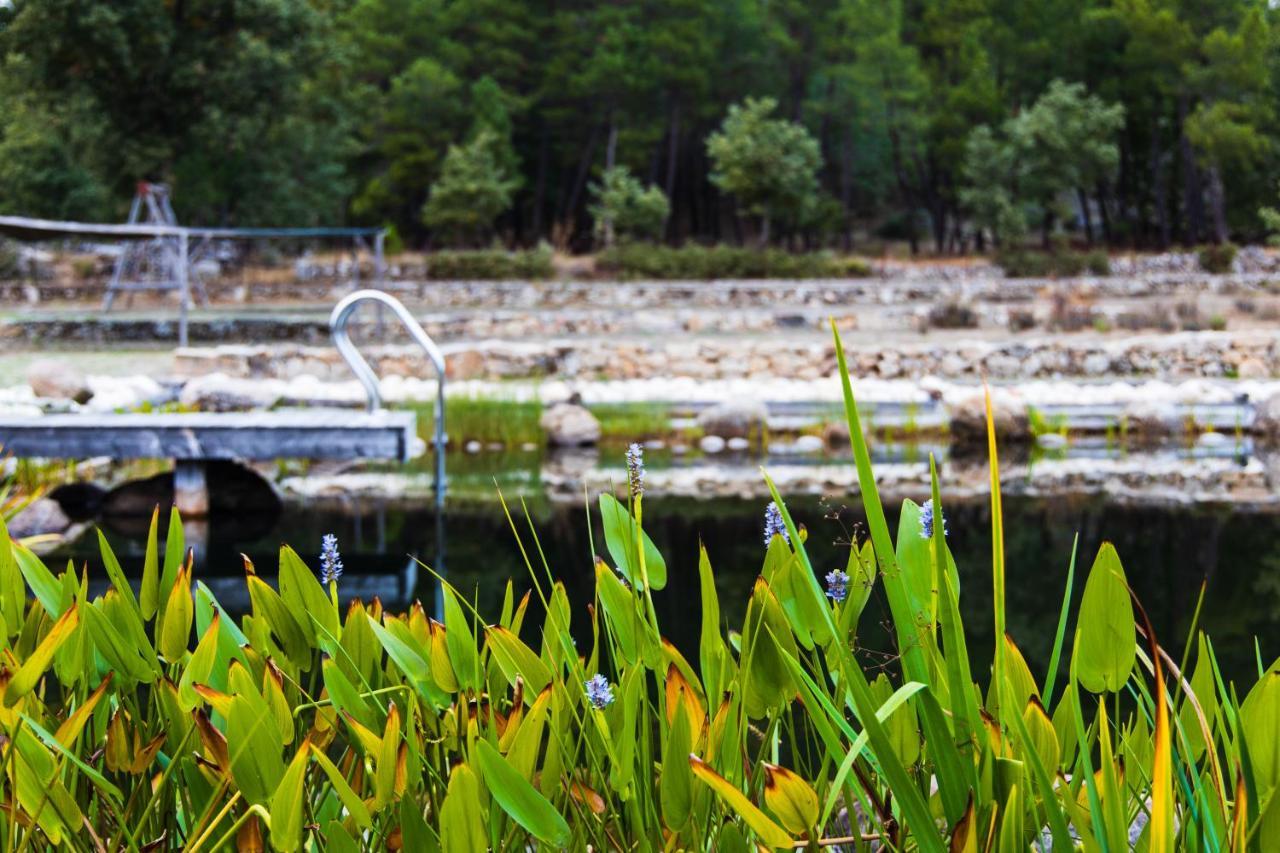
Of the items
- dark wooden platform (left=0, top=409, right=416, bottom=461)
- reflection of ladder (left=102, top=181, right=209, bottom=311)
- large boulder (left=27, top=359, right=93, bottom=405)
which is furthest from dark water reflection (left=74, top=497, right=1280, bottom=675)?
reflection of ladder (left=102, top=181, right=209, bottom=311)

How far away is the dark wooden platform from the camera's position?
22.1 ft

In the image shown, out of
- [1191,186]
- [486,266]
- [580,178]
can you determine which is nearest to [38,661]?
[486,266]

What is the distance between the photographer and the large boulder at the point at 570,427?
952 cm

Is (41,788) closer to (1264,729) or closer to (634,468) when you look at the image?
(634,468)

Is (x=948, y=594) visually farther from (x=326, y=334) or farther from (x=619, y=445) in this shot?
(x=326, y=334)

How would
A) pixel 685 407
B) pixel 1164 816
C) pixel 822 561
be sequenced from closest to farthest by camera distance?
pixel 1164 816 → pixel 822 561 → pixel 685 407

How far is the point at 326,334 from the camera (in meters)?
19.4

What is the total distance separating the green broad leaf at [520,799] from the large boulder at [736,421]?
860 centimetres

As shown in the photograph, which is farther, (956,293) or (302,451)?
(956,293)

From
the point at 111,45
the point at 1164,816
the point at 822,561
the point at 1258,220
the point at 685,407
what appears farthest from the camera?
the point at 1258,220

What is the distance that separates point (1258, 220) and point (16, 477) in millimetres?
34511

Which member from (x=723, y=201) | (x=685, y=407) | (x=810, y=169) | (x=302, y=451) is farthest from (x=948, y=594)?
(x=723, y=201)

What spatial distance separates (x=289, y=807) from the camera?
1255 mm

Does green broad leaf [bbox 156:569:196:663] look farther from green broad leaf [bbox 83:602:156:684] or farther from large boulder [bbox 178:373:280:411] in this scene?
large boulder [bbox 178:373:280:411]
